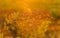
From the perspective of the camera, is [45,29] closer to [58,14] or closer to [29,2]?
[58,14]

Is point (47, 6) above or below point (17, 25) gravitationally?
above

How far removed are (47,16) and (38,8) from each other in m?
0.11

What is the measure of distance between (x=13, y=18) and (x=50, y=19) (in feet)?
1.07

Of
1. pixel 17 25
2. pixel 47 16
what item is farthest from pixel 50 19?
pixel 17 25

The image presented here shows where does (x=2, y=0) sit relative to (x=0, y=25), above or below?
above

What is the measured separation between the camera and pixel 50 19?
166cm

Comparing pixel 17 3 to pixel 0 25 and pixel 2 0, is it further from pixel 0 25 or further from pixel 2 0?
pixel 0 25

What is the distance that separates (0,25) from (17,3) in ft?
0.81

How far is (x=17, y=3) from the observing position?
1664 mm

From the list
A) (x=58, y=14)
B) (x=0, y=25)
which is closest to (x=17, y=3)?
(x=0, y=25)

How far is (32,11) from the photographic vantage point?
166 centimetres

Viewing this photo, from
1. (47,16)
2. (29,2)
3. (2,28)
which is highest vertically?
(29,2)

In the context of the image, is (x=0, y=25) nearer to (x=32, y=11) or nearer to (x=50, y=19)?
(x=32, y=11)

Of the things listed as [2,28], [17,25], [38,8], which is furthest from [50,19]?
[2,28]
